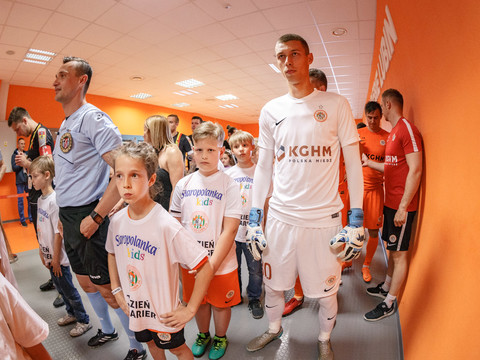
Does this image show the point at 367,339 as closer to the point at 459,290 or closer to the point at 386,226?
the point at 386,226

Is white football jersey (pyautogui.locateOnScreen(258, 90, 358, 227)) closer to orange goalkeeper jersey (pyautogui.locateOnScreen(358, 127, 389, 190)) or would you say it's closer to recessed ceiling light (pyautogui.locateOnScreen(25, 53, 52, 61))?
orange goalkeeper jersey (pyautogui.locateOnScreen(358, 127, 389, 190))

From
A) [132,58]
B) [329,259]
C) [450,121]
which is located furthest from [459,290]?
[132,58]

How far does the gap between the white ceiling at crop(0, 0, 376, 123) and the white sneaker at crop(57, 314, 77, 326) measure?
3976mm

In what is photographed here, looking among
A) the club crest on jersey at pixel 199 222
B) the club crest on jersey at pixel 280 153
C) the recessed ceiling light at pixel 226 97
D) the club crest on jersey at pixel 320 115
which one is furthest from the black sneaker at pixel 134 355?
the recessed ceiling light at pixel 226 97

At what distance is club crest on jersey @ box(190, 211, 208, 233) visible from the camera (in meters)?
1.46

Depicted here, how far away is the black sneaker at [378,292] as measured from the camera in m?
2.20

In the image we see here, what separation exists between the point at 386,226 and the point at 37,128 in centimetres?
345

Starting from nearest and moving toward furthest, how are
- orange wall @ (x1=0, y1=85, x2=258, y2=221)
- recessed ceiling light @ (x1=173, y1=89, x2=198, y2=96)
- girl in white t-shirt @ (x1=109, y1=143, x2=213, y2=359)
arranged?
girl in white t-shirt @ (x1=109, y1=143, x2=213, y2=359) < orange wall @ (x1=0, y1=85, x2=258, y2=221) < recessed ceiling light @ (x1=173, y1=89, x2=198, y2=96)

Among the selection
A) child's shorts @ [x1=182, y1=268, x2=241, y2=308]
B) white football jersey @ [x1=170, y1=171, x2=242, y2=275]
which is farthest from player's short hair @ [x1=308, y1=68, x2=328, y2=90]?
child's shorts @ [x1=182, y1=268, x2=241, y2=308]

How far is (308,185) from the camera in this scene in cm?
132

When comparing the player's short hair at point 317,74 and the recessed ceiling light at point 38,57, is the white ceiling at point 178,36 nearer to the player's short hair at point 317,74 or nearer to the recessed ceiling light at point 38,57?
the recessed ceiling light at point 38,57

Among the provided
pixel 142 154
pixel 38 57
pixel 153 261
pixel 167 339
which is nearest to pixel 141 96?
pixel 38 57

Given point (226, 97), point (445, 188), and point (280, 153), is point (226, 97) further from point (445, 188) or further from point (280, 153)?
point (445, 188)

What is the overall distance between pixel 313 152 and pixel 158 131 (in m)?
1.30
